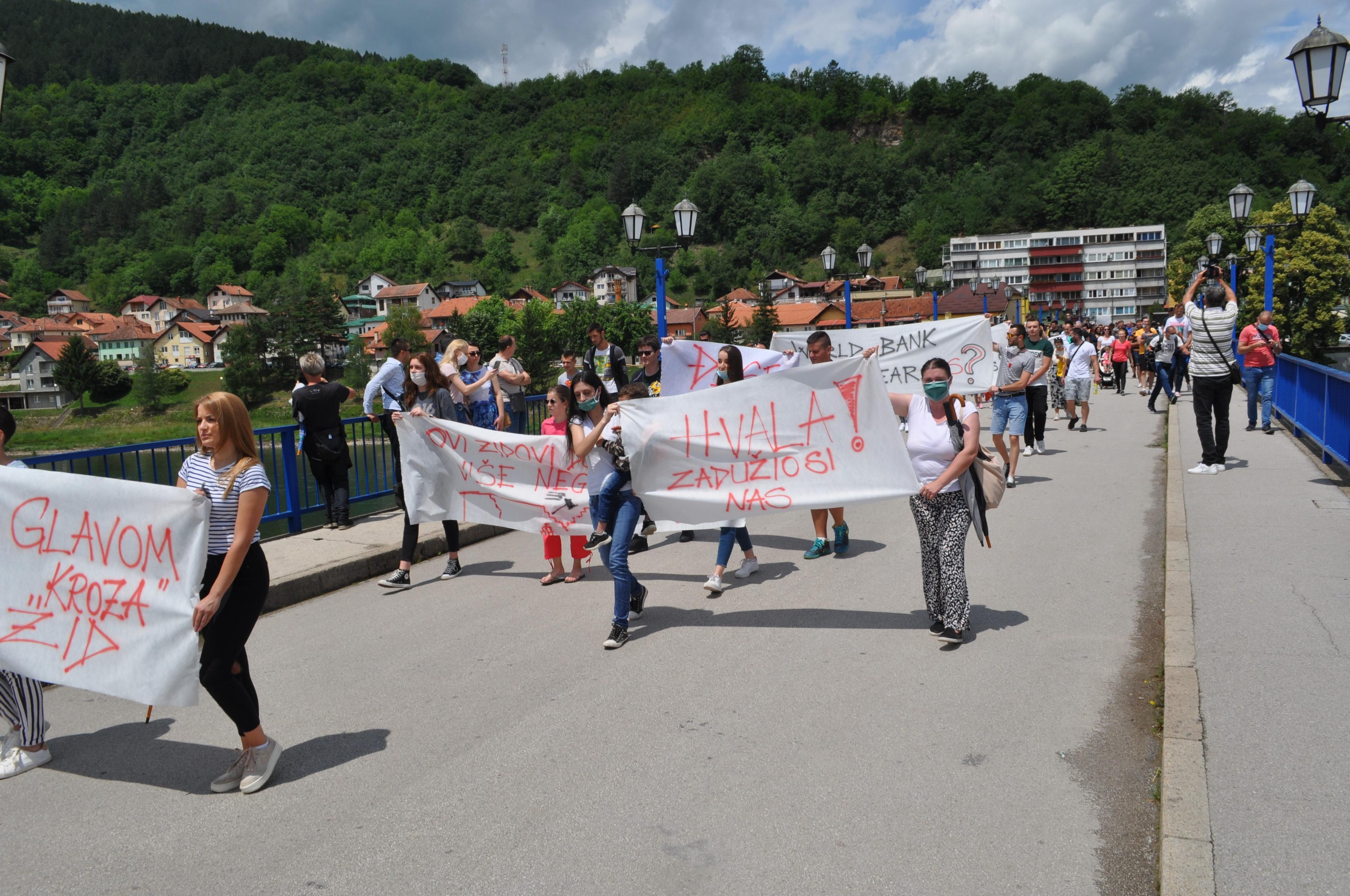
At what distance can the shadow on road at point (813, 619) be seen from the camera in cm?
685

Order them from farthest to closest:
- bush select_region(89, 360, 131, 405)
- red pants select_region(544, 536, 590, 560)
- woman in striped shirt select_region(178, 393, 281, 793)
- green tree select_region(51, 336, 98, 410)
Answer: bush select_region(89, 360, 131, 405) < green tree select_region(51, 336, 98, 410) < red pants select_region(544, 536, 590, 560) < woman in striped shirt select_region(178, 393, 281, 793)

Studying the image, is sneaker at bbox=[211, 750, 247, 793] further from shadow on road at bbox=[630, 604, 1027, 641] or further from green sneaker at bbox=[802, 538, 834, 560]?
Answer: green sneaker at bbox=[802, 538, 834, 560]

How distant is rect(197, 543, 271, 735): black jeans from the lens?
449cm

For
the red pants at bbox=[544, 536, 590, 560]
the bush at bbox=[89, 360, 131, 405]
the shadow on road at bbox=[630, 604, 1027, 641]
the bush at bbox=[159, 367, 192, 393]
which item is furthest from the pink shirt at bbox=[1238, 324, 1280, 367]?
the bush at bbox=[89, 360, 131, 405]

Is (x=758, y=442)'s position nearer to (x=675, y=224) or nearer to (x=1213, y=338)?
(x=1213, y=338)

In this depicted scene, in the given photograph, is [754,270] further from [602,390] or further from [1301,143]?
[602,390]

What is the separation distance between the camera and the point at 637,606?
23.7 feet

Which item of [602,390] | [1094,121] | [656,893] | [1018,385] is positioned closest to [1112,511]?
[1018,385]

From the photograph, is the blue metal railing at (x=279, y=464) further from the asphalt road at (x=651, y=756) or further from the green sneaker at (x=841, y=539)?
the green sneaker at (x=841, y=539)

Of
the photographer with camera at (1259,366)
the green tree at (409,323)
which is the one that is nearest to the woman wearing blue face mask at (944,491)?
the photographer with camera at (1259,366)

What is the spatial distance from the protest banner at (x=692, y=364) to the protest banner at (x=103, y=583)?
744 cm

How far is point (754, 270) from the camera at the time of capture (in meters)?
174

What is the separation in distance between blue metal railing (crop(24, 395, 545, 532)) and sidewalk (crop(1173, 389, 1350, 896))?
6.51 metres

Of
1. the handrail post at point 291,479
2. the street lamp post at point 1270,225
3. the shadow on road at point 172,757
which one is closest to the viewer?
the shadow on road at point 172,757
